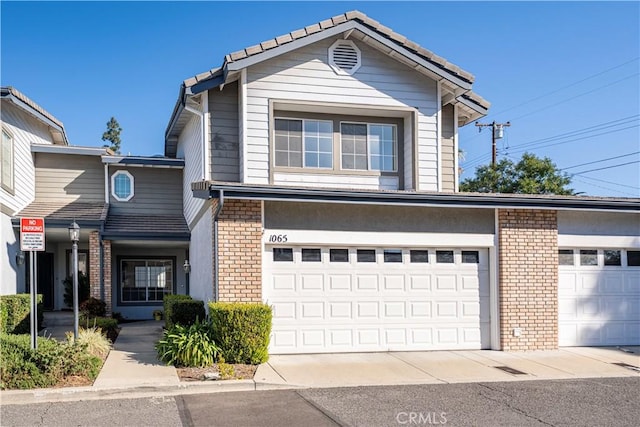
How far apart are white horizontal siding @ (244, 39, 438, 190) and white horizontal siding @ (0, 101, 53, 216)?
748 cm

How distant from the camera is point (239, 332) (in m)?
11.1

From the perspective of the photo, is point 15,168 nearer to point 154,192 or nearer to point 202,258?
point 154,192

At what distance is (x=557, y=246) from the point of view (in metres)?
13.8

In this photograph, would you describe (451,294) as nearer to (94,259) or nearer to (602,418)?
(602,418)

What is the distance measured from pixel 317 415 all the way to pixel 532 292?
7.32 meters

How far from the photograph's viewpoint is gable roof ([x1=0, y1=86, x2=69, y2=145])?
51.3ft

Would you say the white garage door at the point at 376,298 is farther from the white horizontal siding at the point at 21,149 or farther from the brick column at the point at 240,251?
the white horizontal siding at the point at 21,149

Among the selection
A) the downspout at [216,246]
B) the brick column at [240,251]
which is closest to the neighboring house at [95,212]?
the downspout at [216,246]

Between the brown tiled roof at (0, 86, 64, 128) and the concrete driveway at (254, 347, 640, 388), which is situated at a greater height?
the brown tiled roof at (0, 86, 64, 128)

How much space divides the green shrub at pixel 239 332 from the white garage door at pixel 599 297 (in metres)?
7.11

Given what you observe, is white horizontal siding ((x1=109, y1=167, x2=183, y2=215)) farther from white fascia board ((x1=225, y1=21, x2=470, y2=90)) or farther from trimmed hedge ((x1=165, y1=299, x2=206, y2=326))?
white fascia board ((x1=225, y1=21, x2=470, y2=90))

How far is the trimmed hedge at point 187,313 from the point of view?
13141 mm

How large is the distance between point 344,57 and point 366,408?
8.84m
